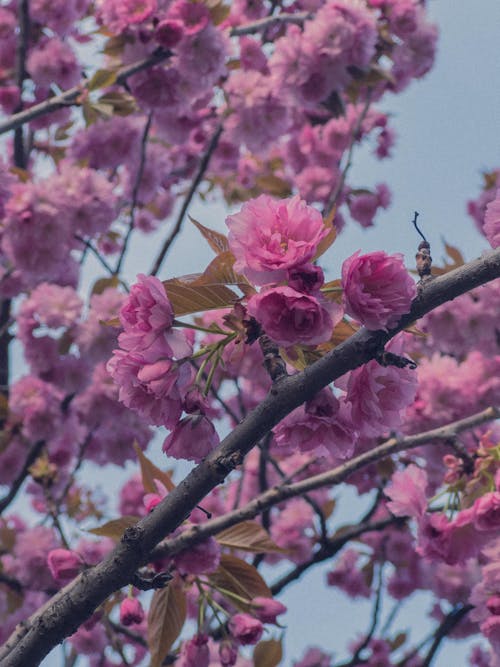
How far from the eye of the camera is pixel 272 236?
1.09 meters

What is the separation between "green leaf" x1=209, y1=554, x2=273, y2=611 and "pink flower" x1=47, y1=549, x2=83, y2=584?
1.11 ft

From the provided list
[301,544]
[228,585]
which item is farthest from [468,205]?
[228,585]

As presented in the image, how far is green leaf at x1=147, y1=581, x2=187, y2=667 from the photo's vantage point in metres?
1.71

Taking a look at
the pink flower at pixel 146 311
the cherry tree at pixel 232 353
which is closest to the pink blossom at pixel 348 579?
the cherry tree at pixel 232 353

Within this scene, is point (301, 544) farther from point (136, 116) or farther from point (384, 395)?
point (384, 395)

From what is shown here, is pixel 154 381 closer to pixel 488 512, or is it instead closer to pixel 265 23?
pixel 488 512

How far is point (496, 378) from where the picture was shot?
3.06m

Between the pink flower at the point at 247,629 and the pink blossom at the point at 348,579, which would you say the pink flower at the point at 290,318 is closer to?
the pink flower at the point at 247,629

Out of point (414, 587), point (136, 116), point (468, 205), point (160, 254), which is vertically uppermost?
point (136, 116)

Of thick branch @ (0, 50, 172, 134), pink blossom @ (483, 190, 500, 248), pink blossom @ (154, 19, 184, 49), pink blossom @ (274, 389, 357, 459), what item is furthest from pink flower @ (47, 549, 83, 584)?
pink blossom @ (154, 19, 184, 49)

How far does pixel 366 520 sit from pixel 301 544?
3.04 ft

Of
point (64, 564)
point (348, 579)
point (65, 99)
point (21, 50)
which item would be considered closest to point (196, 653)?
point (64, 564)

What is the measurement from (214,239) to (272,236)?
0.20 metres

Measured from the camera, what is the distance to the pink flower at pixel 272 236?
1066mm
